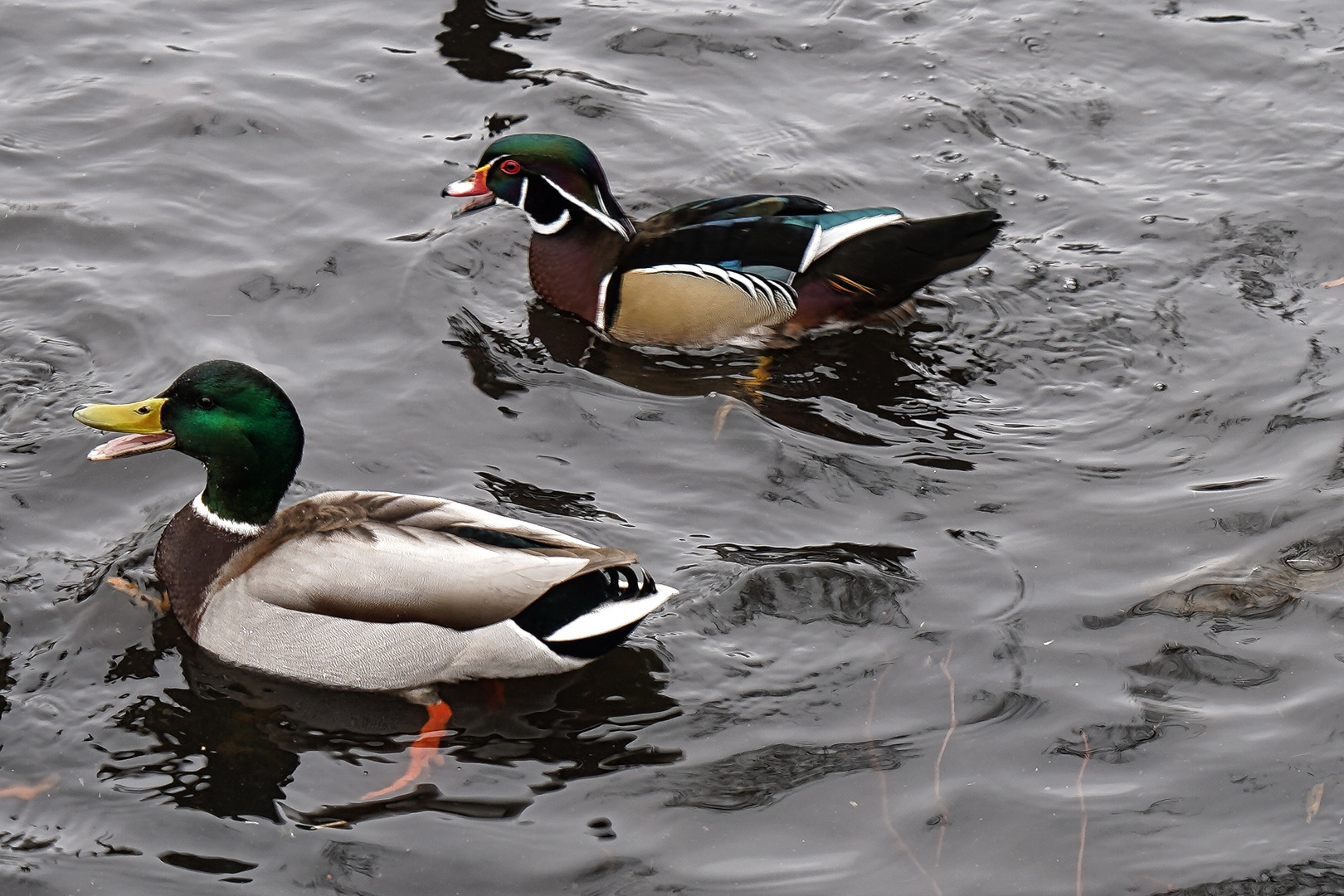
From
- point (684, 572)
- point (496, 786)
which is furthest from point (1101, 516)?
point (496, 786)

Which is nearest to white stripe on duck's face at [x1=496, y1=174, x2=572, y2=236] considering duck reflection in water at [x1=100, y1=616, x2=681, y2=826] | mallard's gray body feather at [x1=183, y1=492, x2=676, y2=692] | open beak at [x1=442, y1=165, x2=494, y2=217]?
open beak at [x1=442, y1=165, x2=494, y2=217]

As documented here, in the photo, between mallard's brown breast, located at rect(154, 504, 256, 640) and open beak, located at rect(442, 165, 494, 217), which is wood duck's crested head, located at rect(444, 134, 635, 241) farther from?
mallard's brown breast, located at rect(154, 504, 256, 640)

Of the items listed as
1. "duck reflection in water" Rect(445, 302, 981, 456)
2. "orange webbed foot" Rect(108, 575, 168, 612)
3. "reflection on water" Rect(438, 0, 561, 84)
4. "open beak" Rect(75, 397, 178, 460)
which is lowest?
"orange webbed foot" Rect(108, 575, 168, 612)

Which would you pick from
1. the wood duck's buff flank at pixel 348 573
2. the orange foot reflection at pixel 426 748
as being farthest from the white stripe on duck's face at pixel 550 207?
the orange foot reflection at pixel 426 748

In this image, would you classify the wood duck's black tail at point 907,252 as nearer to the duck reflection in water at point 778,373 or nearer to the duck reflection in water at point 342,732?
the duck reflection in water at point 778,373

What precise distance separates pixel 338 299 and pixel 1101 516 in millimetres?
3735

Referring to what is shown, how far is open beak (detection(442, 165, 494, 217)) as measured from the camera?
25.7 ft

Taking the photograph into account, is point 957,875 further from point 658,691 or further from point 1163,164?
point 1163,164

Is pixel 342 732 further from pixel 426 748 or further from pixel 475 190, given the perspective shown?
pixel 475 190

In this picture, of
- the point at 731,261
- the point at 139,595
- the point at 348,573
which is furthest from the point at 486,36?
the point at 348,573

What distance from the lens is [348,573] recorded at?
533cm

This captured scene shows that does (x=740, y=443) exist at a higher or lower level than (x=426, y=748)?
higher

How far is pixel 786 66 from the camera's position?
949 cm

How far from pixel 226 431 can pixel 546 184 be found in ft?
8.64
